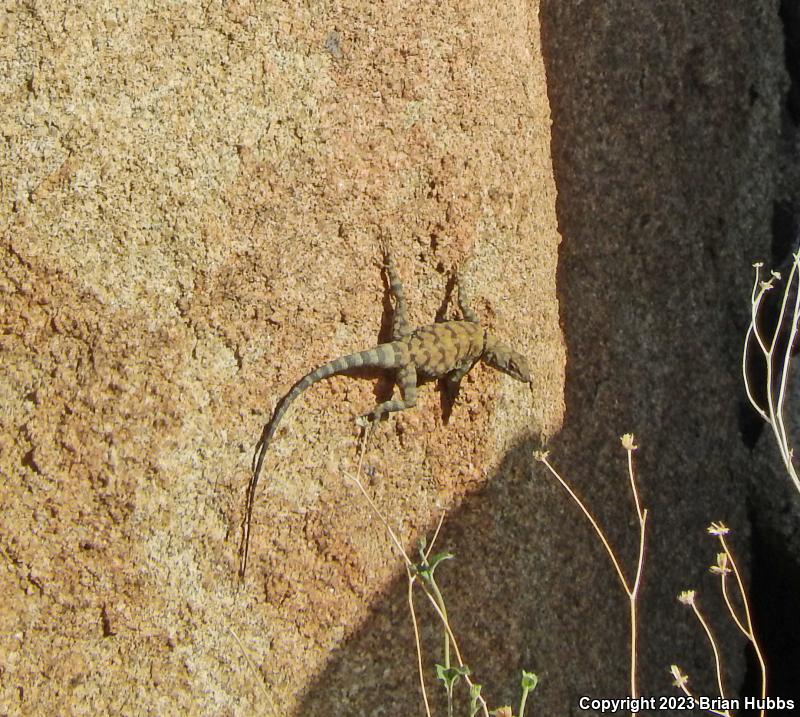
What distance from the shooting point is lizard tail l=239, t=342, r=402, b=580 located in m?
3.39

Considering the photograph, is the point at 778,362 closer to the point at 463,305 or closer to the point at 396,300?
the point at 463,305

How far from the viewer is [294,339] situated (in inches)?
138

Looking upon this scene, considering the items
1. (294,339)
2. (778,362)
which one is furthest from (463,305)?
(778,362)

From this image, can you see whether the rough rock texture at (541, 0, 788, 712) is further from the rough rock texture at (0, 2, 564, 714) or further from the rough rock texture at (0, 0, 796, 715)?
the rough rock texture at (0, 2, 564, 714)

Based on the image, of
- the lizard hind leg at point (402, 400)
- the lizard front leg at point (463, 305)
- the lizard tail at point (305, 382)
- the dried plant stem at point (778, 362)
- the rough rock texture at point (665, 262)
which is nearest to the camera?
the dried plant stem at point (778, 362)

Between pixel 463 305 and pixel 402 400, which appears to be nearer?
pixel 402 400

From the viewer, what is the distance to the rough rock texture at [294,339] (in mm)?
3219

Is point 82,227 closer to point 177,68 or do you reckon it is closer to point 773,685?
point 177,68

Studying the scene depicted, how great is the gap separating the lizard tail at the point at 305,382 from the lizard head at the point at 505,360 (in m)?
0.43

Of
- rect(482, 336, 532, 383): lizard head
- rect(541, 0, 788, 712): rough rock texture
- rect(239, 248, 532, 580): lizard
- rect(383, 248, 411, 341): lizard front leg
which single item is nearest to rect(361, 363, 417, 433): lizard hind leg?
rect(239, 248, 532, 580): lizard

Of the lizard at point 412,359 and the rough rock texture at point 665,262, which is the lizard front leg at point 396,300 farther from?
the rough rock texture at point 665,262

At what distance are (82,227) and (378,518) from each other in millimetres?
1455

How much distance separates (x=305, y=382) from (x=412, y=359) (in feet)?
1.52

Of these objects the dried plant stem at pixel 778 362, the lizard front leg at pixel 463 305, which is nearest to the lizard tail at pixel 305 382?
the lizard front leg at pixel 463 305
